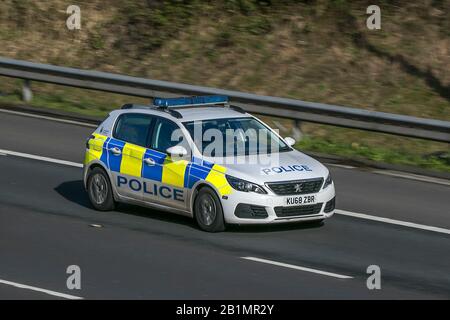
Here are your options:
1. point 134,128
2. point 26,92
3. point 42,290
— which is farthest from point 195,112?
point 26,92

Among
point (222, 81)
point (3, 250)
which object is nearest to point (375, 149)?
point (222, 81)

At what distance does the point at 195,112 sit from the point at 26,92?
9.59m

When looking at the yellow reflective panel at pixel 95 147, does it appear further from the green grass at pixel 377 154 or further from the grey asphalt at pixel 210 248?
the green grass at pixel 377 154

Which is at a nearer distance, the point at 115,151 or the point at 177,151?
the point at 177,151

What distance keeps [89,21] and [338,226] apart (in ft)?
49.4

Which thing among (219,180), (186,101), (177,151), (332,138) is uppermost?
(186,101)

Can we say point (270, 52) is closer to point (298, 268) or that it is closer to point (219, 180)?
point (219, 180)

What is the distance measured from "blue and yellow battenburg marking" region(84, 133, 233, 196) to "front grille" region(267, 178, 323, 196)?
0.60 meters

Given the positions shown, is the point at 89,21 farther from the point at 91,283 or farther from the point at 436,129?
the point at 91,283

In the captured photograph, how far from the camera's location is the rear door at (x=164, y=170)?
1527 cm

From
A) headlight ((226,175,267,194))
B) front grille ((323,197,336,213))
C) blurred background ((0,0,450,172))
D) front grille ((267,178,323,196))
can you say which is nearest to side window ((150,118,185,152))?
headlight ((226,175,267,194))

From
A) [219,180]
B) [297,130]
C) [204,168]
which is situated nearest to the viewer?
[219,180]

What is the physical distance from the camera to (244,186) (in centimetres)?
1470

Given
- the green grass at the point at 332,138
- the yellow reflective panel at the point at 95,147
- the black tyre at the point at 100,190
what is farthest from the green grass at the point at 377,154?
the black tyre at the point at 100,190
